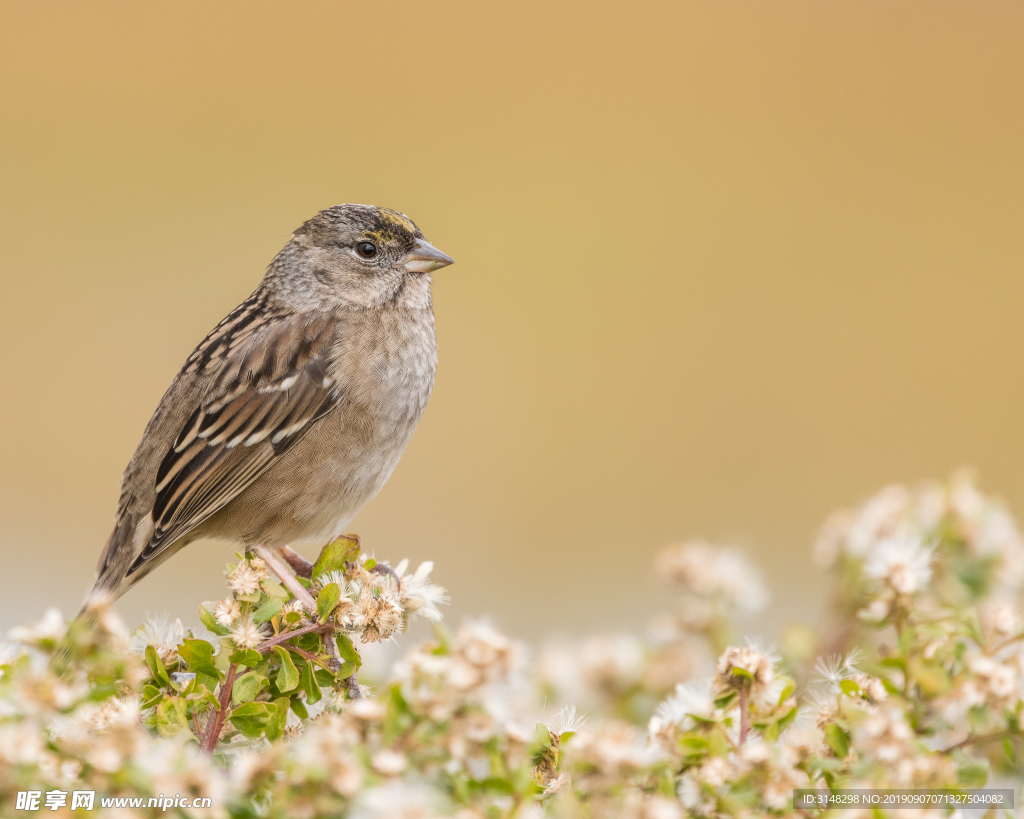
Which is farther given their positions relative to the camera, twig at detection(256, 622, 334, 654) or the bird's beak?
the bird's beak

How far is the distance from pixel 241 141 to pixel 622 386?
359 cm

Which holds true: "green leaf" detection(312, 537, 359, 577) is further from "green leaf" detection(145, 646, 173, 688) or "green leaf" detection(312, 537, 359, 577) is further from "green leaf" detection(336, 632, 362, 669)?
"green leaf" detection(145, 646, 173, 688)

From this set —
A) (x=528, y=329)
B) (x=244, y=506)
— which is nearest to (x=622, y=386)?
(x=528, y=329)

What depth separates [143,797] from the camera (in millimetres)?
972

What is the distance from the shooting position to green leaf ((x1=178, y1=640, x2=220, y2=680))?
51.7 inches

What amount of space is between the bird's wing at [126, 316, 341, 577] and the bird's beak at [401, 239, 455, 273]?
368mm

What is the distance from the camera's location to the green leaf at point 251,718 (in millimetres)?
1271

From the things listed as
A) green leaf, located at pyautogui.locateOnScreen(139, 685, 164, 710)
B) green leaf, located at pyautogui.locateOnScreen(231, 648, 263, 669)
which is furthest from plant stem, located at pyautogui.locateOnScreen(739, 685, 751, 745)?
green leaf, located at pyautogui.locateOnScreen(139, 685, 164, 710)

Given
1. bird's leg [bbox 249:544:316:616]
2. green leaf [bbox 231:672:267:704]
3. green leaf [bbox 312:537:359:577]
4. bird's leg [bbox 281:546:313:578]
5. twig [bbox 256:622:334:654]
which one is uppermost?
bird's leg [bbox 281:546:313:578]

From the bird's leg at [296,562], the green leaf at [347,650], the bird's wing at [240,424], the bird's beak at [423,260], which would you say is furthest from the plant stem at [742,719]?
the bird's beak at [423,260]

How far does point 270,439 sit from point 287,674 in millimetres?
1200

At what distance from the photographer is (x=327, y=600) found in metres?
1.42

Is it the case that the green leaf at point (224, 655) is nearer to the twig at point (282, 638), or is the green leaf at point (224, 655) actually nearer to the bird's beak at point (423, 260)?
the twig at point (282, 638)

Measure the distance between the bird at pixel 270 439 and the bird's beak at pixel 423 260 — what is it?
0.22 metres
